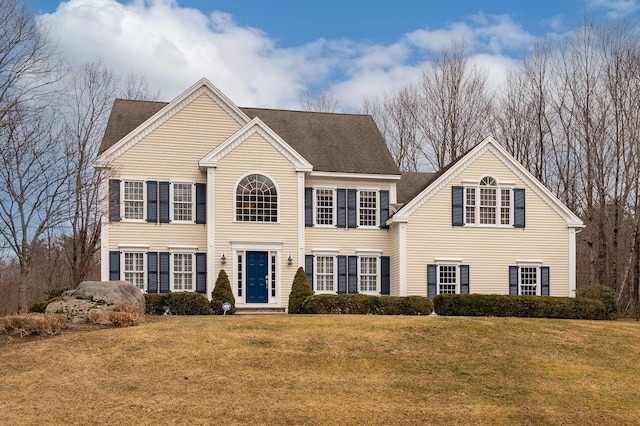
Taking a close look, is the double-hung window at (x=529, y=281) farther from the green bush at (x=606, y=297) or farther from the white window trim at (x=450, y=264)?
the green bush at (x=606, y=297)

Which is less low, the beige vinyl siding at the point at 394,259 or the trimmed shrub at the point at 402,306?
the beige vinyl siding at the point at 394,259

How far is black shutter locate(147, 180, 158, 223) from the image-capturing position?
29544 mm

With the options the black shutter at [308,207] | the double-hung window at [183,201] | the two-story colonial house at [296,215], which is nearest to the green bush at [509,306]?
the two-story colonial house at [296,215]

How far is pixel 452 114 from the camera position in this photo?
47.2 meters

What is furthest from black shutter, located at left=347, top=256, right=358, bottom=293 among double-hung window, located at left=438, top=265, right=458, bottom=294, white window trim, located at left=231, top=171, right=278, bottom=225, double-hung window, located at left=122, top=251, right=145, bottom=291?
double-hung window, located at left=122, top=251, right=145, bottom=291

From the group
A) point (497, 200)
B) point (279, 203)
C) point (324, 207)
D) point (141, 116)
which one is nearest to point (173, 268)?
point (279, 203)

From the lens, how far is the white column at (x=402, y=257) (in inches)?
1204

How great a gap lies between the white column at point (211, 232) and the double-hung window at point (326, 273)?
4.46m

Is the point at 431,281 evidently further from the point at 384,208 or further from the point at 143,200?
the point at 143,200

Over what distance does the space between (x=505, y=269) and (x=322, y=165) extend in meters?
8.89

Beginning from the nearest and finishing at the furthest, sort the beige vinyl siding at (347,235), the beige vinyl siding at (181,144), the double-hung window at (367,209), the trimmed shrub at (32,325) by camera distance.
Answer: the trimmed shrub at (32,325) < the beige vinyl siding at (181,144) < the beige vinyl siding at (347,235) < the double-hung window at (367,209)

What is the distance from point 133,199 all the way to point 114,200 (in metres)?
0.75

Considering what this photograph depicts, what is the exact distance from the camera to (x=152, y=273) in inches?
1151

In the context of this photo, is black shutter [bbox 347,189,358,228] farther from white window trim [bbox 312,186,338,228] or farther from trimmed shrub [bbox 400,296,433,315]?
trimmed shrub [bbox 400,296,433,315]
